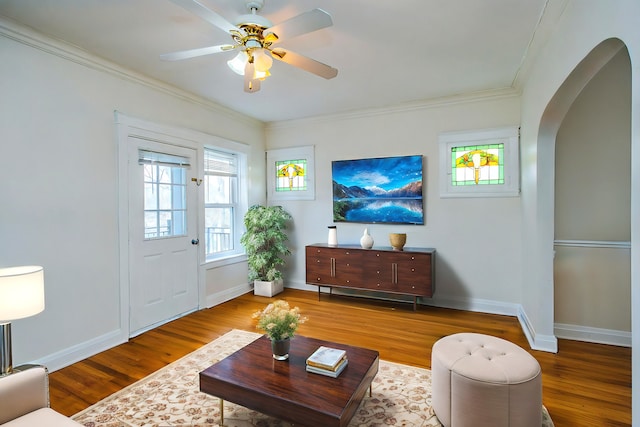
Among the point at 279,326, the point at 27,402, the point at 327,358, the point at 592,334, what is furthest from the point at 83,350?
the point at 592,334

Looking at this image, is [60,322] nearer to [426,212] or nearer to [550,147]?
[426,212]

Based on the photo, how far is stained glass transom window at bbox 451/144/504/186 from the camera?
3.96 m

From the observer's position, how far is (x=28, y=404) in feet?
5.01

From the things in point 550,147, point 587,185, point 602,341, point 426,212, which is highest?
point 550,147

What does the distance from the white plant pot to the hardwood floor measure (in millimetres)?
178

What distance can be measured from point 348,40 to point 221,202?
3041 millimetres

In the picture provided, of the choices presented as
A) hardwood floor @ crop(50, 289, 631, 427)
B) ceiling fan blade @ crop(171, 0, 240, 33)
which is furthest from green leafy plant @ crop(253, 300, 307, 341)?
ceiling fan blade @ crop(171, 0, 240, 33)

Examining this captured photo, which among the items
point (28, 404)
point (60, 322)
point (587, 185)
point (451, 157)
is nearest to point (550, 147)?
point (587, 185)

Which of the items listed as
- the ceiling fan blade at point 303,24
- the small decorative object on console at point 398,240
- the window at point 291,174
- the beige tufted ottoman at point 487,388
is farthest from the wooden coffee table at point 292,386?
the window at point 291,174

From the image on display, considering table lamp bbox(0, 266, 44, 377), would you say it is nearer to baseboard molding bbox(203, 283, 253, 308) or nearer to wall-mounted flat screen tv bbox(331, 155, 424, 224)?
baseboard molding bbox(203, 283, 253, 308)

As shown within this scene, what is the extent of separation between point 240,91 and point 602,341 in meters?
4.67

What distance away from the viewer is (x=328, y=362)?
76.1 inches

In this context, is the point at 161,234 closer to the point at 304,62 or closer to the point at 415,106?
the point at 304,62

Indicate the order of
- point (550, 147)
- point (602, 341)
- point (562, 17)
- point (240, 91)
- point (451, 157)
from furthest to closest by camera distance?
1. point (451, 157)
2. point (240, 91)
3. point (602, 341)
4. point (550, 147)
5. point (562, 17)
